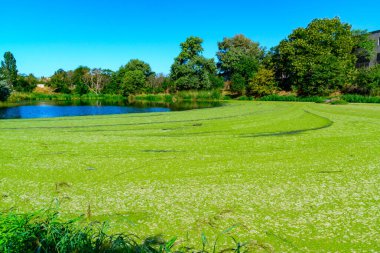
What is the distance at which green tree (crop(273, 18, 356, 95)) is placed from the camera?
96.3 ft

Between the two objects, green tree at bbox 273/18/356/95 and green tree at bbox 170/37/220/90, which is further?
green tree at bbox 170/37/220/90

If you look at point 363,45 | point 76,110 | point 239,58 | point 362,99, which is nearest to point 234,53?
point 239,58

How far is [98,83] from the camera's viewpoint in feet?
193

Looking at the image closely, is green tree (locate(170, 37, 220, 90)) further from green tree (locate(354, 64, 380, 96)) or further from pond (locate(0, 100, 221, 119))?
green tree (locate(354, 64, 380, 96))

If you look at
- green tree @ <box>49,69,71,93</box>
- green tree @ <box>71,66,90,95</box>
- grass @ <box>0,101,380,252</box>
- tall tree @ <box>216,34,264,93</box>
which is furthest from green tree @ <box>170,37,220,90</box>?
grass @ <box>0,101,380,252</box>

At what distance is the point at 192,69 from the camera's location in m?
41.3

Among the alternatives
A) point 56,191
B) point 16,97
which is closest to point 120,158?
point 56,191

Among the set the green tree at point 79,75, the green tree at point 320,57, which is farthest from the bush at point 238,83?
the green tree at point 79,75

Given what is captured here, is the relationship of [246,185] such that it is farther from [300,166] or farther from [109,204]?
[109,204]

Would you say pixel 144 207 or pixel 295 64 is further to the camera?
pixel 295 64

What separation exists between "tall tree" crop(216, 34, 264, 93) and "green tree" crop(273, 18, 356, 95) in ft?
17.4

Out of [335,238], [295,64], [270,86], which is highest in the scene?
[295,64]

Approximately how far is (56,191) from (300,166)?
379 centimetres

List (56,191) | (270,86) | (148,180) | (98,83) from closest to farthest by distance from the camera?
(56,191) → (148,180) → (270,86) → (98,83)
